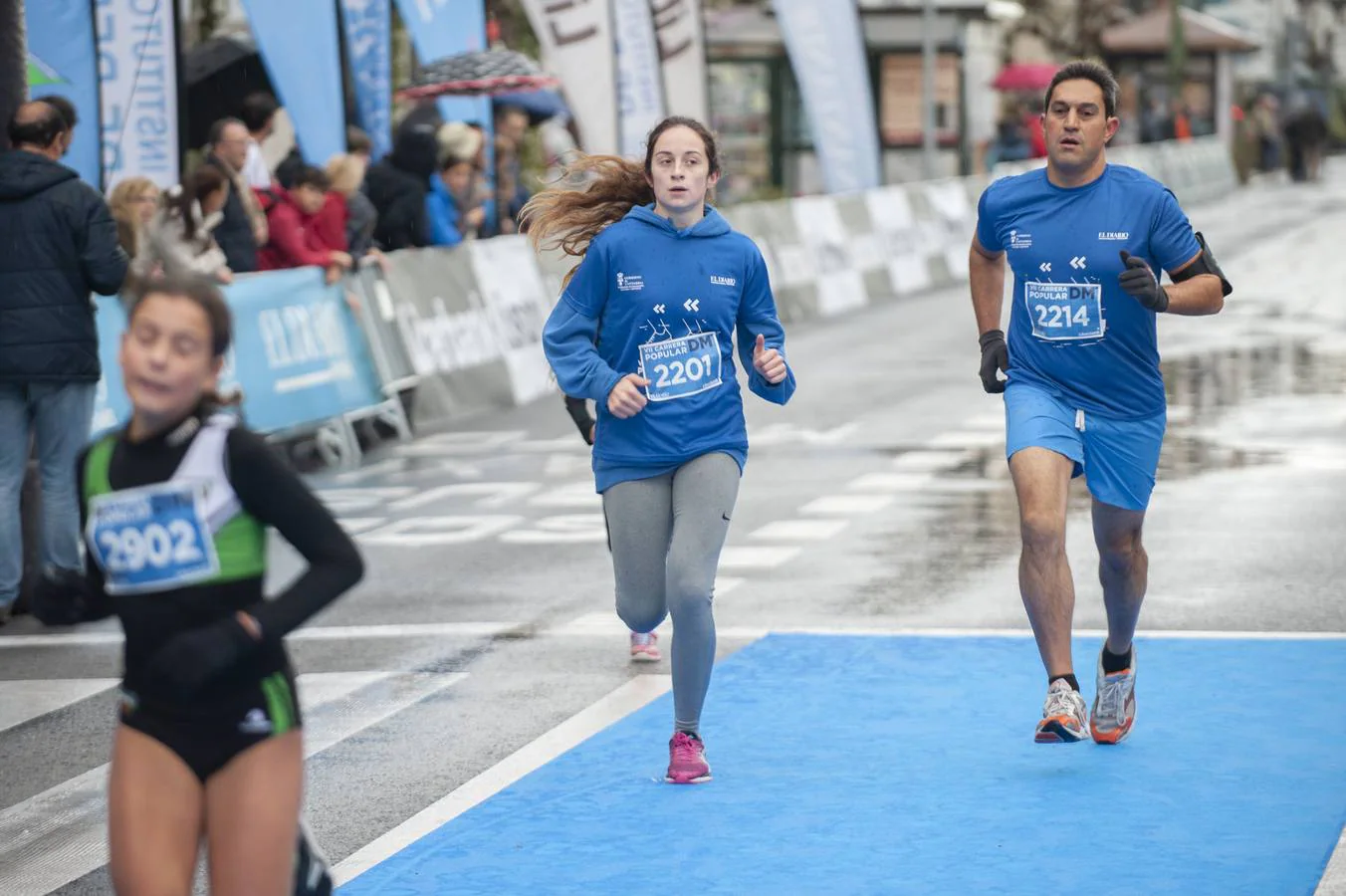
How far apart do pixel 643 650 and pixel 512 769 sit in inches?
70.9

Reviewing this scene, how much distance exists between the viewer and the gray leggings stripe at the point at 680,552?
699 centimetres

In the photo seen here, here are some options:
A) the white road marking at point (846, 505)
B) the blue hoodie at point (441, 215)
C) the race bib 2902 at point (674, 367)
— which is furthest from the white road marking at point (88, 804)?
the blue hoodie at point (441, 215)

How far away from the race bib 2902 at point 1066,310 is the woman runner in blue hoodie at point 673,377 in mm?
859

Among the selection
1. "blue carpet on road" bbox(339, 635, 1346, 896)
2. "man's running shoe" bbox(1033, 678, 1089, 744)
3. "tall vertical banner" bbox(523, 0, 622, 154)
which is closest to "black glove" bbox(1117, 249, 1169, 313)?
"man's running shoe" bbox(1033, 678, 1089, 744)

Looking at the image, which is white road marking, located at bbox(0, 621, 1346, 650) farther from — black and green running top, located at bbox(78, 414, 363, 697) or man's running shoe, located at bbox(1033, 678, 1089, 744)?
black and green running top, located at bbox(78, 414, 363, 697)

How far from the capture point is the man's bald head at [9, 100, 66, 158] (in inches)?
405

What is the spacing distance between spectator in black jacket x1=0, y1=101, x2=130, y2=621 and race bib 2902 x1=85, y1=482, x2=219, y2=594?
6119mm

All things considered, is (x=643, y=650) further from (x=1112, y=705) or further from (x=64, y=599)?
(x=64, y=599)

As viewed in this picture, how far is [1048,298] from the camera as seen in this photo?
744 cm

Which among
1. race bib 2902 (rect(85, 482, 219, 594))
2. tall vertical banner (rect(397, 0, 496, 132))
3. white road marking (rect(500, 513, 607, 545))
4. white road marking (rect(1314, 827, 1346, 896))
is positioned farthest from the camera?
tall vertical banner (rect(397, 0, 496, 132))

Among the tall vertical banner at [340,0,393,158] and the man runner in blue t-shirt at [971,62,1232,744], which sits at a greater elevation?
the tall vertical banner at [340,0,393,158]

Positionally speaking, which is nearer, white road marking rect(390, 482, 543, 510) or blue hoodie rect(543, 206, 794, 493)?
blue hoodie rect(543, 206, 794, 493)

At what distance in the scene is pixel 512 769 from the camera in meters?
7.51

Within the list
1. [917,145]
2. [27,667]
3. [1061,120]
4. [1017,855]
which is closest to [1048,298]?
[1061,120]
